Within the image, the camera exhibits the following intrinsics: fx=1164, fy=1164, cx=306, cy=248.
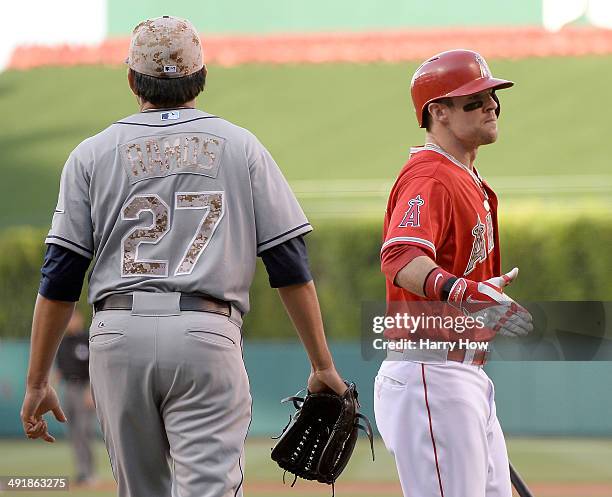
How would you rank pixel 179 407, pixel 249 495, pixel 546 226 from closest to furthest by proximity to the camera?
pixel 179 407
pixel 249 495
pixel 546 226

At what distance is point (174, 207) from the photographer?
110 inches

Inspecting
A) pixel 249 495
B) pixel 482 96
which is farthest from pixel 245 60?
pixel 482 96

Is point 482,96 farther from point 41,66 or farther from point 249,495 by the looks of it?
point 41,66

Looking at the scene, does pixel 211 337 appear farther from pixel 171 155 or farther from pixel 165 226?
pixel 171 155

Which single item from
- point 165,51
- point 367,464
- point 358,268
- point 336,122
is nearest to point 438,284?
point 165,51

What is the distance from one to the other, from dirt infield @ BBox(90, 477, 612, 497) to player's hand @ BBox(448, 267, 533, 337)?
5.16m

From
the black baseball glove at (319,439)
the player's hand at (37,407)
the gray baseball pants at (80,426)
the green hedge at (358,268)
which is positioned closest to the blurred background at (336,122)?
the green hedge at (358,268)

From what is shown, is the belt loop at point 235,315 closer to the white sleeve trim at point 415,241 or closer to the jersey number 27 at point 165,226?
the jersey number 27 at point 165,226

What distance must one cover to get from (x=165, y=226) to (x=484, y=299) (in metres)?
0.85

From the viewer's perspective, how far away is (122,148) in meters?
2.86

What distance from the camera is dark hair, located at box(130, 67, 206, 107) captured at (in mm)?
2930

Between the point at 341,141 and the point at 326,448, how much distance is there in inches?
774

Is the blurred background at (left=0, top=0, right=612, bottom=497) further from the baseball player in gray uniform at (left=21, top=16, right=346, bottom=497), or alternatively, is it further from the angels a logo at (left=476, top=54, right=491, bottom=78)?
the baseball player in gray uniform at (left=21, top=16, right=346, bottom=497)

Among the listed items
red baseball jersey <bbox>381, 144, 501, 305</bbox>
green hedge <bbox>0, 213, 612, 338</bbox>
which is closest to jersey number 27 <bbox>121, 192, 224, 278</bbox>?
red baseball jersey <bbox>381, 144, 501, 305</bbox>
